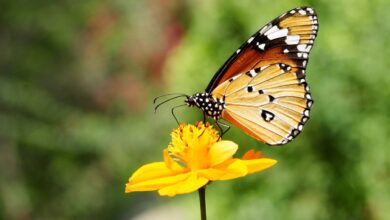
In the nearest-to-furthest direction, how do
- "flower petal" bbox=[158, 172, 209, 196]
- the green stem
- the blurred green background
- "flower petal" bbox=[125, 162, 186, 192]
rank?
1. the green stem
2. "flower petal" bbox=[158, 172, 209, 196]
3. "flower petal" bbox=[125, 162, 186, 192]
4. the blurred green background

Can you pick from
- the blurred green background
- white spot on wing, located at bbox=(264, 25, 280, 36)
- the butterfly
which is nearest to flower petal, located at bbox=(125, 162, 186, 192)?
the butterfly

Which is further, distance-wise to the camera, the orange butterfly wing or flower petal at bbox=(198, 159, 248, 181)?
the orange butterfly wing

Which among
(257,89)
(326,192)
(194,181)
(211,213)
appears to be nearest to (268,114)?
(257,89)

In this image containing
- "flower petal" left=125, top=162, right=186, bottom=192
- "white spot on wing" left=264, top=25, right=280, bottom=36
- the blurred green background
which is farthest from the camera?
the blurred green background

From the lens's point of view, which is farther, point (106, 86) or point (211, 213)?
point (106, 86)

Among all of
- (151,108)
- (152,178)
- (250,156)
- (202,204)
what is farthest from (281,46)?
(151,108)

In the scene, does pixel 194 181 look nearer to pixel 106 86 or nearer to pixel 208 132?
pixel 208 132

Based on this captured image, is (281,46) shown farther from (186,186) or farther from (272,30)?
(186,186)

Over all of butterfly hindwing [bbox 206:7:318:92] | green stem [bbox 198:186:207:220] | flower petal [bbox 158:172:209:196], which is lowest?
green stem [bbox 198:186:207:220]

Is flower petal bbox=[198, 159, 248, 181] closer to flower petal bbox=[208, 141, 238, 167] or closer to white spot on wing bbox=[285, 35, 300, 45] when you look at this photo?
flower petal bbox=[208, 141, 238, 167]
